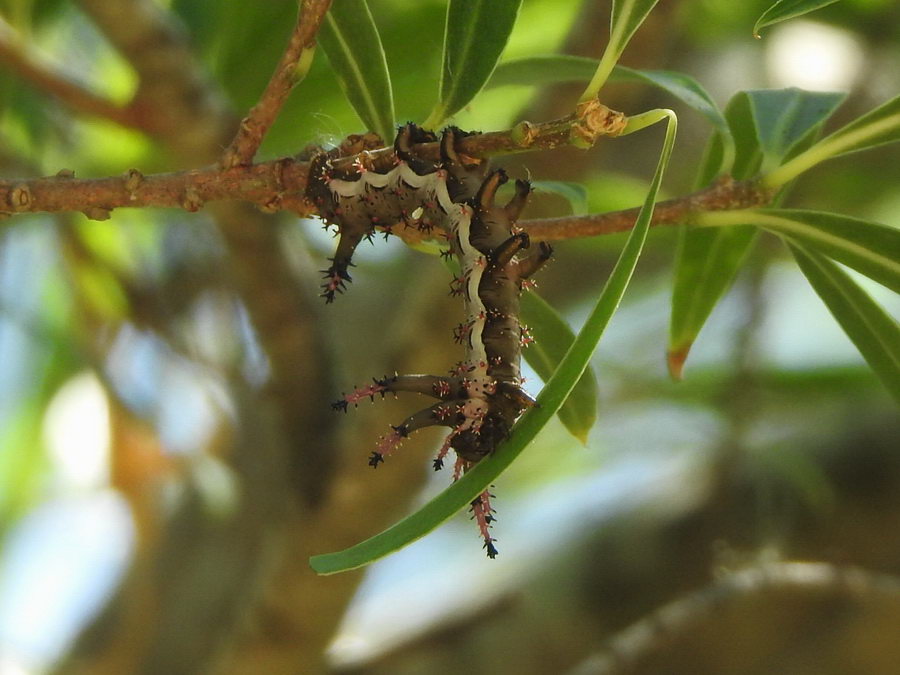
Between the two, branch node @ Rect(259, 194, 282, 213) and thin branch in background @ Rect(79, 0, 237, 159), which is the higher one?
thin branch in background @ Rect(79, 0, 237, 159)

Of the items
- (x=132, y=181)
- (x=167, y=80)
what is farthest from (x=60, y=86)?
(x=132, y=181)

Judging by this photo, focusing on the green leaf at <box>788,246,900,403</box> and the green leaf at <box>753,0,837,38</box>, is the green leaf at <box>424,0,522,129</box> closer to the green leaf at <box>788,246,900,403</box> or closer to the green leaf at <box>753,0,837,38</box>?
the green leaf at <box>753,0,837,38</box>

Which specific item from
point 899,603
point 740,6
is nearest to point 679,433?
point 899,603

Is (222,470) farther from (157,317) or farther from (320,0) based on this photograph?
(320,0)

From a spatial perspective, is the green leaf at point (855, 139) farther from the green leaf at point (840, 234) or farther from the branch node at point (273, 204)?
the branch node at point (273, 204)

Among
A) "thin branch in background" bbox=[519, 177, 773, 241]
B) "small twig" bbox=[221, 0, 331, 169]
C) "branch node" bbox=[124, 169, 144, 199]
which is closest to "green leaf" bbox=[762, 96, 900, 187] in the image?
"thin branch in background" bbox=[519, 177, 773, 241]

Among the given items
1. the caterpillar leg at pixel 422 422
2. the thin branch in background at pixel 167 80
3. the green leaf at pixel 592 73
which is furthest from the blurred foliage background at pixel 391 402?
the caterpillar leg at pixel 422 422
